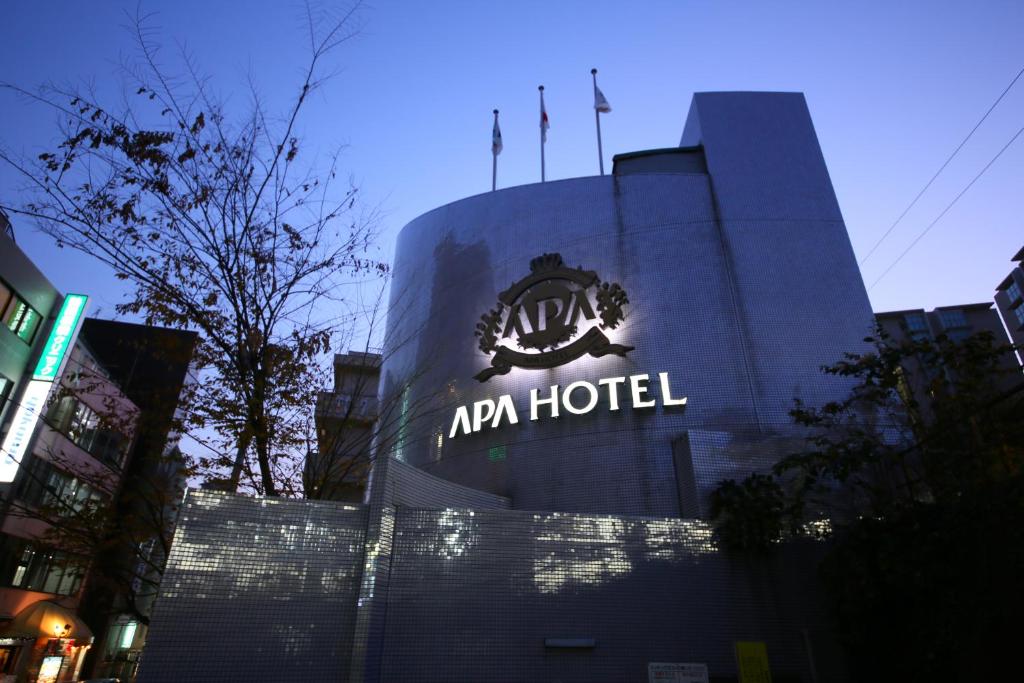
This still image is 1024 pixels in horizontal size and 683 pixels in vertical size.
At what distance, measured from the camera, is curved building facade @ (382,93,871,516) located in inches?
495

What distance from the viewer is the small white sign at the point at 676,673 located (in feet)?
27.4

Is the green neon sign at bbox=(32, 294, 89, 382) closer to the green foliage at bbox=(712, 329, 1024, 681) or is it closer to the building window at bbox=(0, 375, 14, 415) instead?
the building window at bbox=(0, 375, 14, 415)

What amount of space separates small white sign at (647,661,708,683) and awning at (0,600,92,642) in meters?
20.7

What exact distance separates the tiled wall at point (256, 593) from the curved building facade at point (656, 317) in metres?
5.59

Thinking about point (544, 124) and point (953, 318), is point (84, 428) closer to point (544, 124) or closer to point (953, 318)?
point (544, 124)

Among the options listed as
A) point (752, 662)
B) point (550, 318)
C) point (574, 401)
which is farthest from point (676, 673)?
point (550, 318)

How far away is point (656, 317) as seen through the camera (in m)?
13.8

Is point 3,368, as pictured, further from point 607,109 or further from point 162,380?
point 607,109

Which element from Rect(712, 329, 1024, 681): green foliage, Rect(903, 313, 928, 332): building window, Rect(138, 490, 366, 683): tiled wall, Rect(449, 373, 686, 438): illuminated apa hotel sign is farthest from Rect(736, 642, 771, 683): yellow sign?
Rect(903, 313, 928, 332): building window

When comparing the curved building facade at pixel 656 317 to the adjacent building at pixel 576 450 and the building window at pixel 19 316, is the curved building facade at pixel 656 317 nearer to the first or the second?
the adjacent building at pixel 576 450

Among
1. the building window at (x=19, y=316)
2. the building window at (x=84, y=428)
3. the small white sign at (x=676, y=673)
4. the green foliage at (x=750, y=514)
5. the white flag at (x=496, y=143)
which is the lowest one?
the small white sign at (x=676, y=673)

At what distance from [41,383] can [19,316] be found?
2.09 metres

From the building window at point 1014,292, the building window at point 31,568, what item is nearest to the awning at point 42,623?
the building window at point 31,568

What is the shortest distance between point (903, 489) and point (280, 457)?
442 inches
